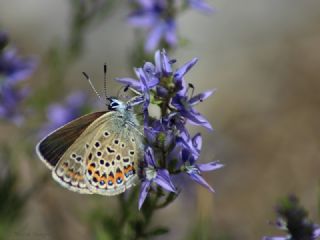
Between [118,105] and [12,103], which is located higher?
[118,105]

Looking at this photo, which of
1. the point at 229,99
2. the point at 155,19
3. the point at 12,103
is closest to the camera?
the point at 12,103

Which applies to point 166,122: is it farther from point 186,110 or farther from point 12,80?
point 12,80

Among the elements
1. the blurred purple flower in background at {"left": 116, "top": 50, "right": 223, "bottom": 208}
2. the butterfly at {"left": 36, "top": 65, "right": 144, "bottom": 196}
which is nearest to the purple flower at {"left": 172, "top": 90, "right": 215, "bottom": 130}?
the blurred purple flower in background at {"left": 116, "top": 50, "right": 223, "bottom": 208}

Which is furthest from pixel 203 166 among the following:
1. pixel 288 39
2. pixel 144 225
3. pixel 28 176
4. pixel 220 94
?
pixel 288 39

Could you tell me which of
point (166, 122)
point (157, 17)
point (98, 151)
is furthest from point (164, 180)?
point (157, 17)

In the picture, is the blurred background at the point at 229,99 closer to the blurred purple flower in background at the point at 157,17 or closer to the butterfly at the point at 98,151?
the blurred purple flower in background at the point at 157,17

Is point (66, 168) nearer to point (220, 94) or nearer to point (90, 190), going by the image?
point (90, 190)
